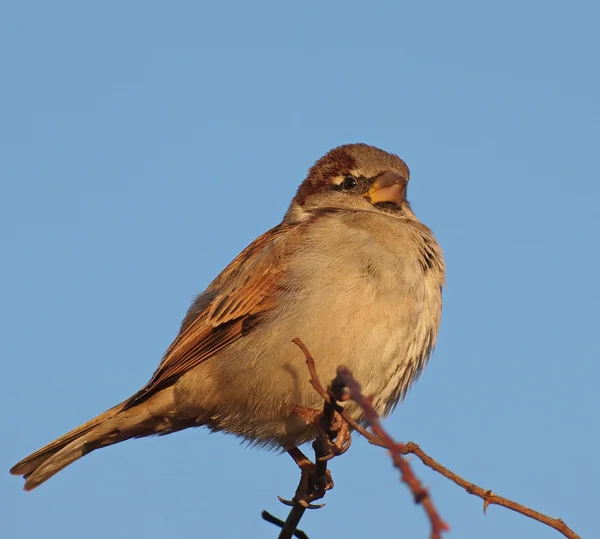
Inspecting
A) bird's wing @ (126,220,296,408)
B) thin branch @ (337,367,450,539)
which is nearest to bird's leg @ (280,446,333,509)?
bird's wing @ (126,220,296,408)

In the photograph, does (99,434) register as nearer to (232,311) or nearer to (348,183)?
(232,311)

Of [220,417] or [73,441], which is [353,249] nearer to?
[220,417]

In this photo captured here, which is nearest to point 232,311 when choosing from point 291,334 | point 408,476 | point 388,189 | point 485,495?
point 291,334

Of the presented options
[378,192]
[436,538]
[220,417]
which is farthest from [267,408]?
[436,538]

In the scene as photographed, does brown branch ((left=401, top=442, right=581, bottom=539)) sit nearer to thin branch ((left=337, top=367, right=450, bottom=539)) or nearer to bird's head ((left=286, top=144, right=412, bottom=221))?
thin branch ((left=337, top=367, right=450, bottom=539))

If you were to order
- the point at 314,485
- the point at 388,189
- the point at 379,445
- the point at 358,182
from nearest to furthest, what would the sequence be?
the point at 379,445 < the point at 314,485 < the point at 388,189 < the point at 358,182

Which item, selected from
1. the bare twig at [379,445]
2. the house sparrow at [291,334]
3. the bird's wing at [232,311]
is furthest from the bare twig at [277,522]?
the bird's wing at [232,311]
